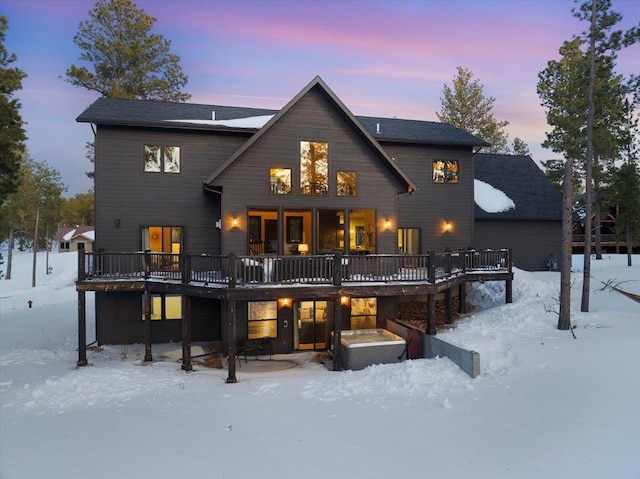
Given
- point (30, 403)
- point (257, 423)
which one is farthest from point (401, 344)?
point (30, 403)

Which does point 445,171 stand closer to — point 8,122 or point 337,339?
point 337,339

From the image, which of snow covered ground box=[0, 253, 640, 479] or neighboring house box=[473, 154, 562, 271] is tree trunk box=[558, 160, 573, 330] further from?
neighboring house box=[473, 154, 562, 271]

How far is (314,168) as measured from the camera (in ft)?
52.3

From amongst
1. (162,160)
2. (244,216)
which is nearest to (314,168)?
(244,216)

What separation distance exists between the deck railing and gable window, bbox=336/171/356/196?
2.99 m

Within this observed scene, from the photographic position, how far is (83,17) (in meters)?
30.3

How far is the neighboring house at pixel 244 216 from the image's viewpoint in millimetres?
14891

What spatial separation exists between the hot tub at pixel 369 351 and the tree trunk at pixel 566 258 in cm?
541

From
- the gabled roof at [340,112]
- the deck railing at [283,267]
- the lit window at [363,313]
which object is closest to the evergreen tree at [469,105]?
the deck railing at [283,267]

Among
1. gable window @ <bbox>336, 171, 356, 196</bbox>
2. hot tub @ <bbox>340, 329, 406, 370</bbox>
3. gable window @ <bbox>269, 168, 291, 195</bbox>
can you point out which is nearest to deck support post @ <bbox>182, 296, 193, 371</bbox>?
hot tub @ <bbox>340, 329, 406, 370</bbox>

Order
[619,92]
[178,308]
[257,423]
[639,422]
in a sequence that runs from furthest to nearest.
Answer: [178,308]
[619,92]
[257,423]
[639,422]

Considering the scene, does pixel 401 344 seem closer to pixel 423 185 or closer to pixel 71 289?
pixel 423 185

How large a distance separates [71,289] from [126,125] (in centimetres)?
2404

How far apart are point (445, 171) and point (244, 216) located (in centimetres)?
1129
